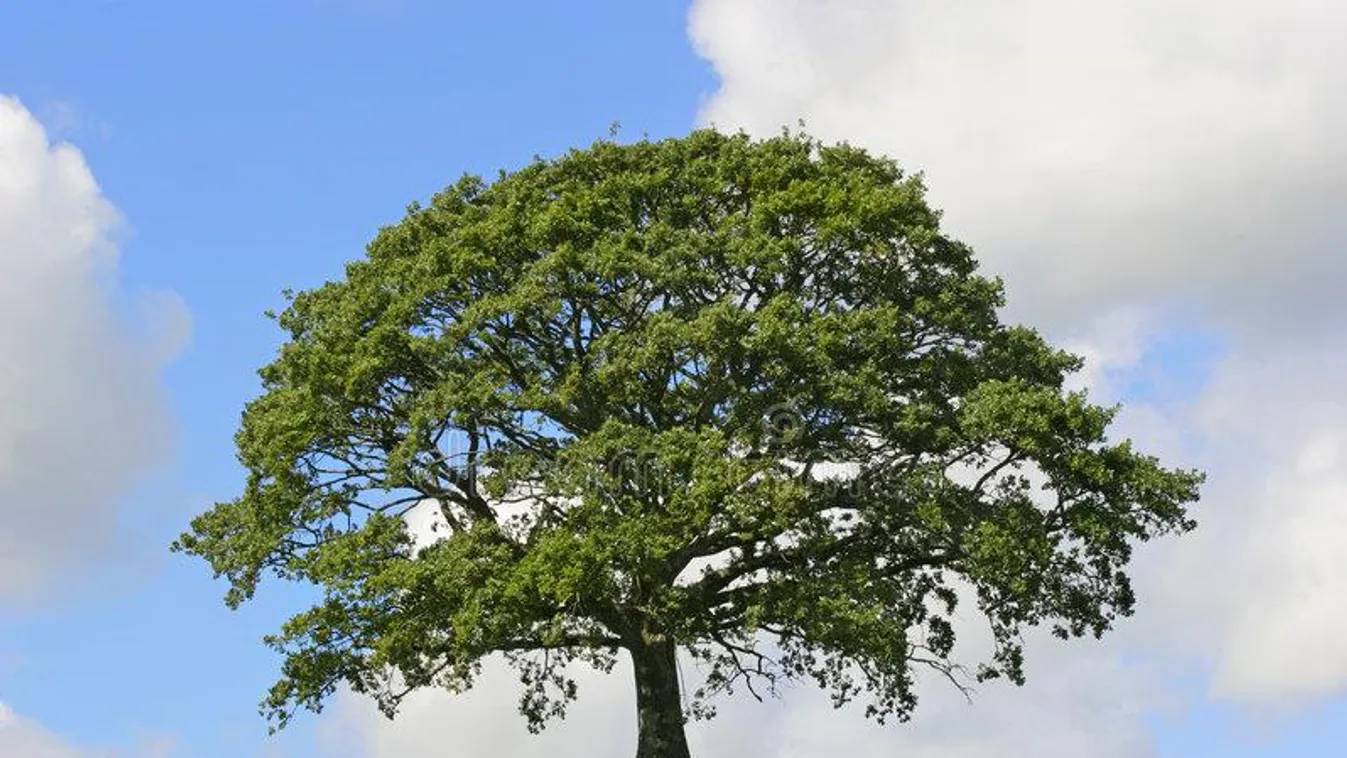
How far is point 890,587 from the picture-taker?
33.4 metres

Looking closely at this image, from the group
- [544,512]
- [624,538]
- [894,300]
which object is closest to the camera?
[624,538]

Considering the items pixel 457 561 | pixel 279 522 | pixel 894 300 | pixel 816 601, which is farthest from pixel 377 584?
pixel 894 300

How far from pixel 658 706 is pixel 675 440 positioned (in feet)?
23.2

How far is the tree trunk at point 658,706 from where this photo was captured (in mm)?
36031

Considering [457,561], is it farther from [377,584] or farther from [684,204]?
[684,204]

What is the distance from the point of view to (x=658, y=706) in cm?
3628

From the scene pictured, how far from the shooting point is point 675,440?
32.9m

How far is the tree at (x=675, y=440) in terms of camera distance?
32.9m

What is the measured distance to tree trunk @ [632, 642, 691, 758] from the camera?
118 ft

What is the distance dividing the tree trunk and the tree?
73mm

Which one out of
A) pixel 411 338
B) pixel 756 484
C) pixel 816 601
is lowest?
pixel 816 601

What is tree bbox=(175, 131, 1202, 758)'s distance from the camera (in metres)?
32.9

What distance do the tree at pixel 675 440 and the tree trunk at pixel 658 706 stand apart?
7cm

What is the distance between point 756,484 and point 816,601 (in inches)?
107
